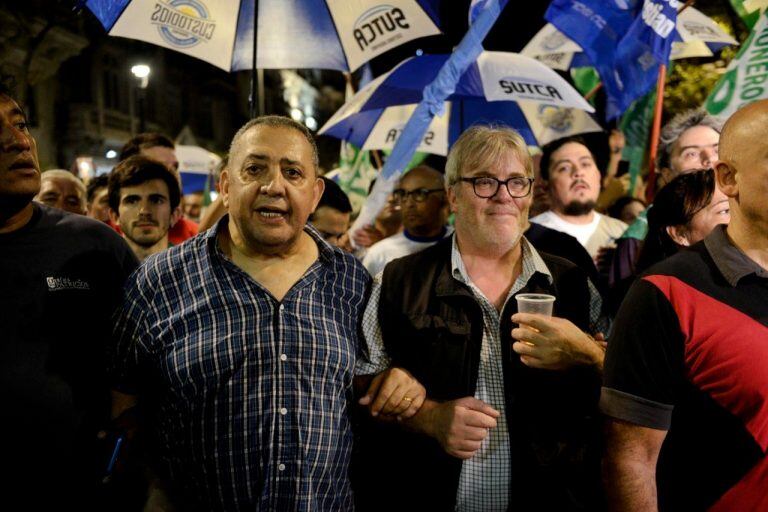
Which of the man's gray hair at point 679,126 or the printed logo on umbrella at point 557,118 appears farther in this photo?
the printed logo on umbrella at point 557,118

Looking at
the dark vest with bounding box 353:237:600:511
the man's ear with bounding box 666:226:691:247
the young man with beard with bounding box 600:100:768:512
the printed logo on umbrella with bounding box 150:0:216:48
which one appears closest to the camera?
the young man with beard with bounding box 600:100:768:512

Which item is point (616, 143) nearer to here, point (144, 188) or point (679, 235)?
point (679, 235)

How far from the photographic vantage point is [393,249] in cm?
514

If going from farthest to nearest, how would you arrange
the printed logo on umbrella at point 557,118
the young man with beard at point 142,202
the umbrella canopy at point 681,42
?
1. the printed logo on umbrella at point 557,118
2. the umbrella canopy at point 681,42
3. the young man with beard at point 142,202

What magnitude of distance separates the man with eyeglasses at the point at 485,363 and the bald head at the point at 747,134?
877 mm

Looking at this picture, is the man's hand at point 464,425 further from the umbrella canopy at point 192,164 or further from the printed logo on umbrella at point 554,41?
the umbrella canopy at point 192,164

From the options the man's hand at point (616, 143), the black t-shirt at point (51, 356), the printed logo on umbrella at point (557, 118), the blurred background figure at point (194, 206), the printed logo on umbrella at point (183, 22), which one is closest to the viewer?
the black t-shirt at point (51, 356)

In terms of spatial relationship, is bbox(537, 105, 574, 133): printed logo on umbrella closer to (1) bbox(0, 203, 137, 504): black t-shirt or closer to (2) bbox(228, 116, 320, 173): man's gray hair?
(2) bbox(228, 116, 320, 173): man's gray hair

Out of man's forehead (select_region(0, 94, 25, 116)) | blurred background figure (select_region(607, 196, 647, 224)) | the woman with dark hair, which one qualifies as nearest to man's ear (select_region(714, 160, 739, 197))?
the woman with dark hair

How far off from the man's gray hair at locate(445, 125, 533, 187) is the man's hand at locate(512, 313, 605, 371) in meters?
0.76

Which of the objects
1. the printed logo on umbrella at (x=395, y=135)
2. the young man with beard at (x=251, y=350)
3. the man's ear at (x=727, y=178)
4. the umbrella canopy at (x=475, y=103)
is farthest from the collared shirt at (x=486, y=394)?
the printed logo on umbrella at (x=395, y=135)

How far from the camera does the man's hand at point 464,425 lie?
2500 mm

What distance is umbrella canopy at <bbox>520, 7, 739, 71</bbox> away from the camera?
719 centimetres

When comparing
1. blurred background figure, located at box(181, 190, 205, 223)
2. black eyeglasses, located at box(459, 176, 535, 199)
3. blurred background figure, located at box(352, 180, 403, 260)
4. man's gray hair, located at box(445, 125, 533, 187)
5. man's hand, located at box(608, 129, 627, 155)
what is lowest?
blurred background figure, located at box(181, 190, 205, 223)
